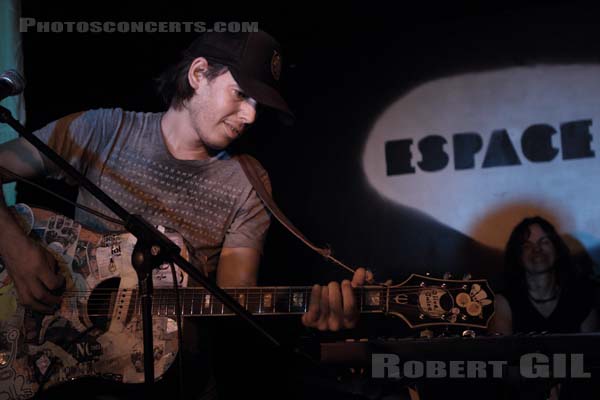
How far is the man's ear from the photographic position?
287 centimetres

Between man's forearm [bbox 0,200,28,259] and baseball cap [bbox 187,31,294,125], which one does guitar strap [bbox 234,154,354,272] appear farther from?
man's forearm [bbox 0,200,28,259]

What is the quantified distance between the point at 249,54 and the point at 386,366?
138cm

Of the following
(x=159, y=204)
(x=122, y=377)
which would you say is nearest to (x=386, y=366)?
(x=122, y=377)

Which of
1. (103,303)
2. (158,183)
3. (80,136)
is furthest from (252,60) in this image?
(103,303)

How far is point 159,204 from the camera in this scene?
2762 millimetres

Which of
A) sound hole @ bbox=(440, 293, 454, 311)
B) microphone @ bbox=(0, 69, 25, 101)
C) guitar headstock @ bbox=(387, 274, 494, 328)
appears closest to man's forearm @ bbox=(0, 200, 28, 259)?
microphone @ bbox=(0, 69, 25, 101)

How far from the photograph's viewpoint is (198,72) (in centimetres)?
288

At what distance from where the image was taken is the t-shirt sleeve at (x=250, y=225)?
280 centimetres

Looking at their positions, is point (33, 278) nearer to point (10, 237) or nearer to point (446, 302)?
point (10, 237)

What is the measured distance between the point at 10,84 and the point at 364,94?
8.92 ft

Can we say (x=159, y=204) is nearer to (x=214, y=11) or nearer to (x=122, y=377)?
(x=122, y=377)

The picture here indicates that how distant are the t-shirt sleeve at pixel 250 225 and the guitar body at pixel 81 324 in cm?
44
